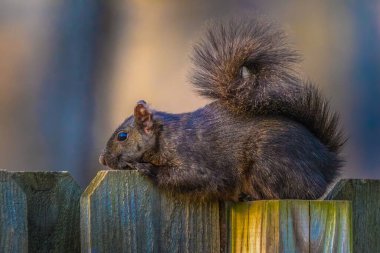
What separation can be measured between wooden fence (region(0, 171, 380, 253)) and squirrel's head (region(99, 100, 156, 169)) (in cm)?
64

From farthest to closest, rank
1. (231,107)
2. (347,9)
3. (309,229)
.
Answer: (347,9), (231,107), (309,229)

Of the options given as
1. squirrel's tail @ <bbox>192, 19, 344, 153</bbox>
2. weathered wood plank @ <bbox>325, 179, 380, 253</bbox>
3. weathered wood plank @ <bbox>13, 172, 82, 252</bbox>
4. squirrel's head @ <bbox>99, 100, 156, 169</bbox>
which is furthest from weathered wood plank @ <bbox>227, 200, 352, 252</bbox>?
squirrel's head @ <bbox>99, 100, 156, 169</bbox>

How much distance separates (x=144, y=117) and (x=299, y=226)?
3.20 ft

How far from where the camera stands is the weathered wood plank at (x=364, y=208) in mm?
2703

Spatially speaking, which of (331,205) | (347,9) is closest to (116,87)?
(347,9)

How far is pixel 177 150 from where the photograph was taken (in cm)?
315

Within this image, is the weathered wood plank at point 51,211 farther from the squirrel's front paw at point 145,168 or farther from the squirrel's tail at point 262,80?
the squirrel's tail at point 262,80

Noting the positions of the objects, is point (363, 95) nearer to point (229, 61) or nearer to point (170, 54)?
point (170, 54)

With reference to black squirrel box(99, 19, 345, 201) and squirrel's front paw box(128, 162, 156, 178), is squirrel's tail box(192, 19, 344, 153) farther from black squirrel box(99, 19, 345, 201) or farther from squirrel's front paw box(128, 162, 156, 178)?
squirrel's front paw box(128, 162, 156, 178)

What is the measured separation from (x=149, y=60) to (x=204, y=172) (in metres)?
1.42

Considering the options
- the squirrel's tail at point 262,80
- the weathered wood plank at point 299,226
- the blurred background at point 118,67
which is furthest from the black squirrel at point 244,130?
the blurred background at point 118,67

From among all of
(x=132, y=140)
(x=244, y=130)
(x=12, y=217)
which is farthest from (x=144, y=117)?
(x=12, y=217)

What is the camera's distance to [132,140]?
3258 mm

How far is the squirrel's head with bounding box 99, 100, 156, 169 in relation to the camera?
3.22 meters
